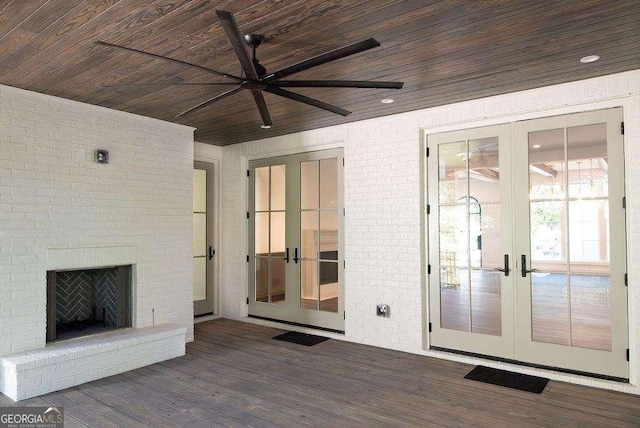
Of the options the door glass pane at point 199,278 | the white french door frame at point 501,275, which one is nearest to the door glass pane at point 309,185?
the white french door frame at point 501,275

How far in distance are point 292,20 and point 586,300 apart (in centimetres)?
339

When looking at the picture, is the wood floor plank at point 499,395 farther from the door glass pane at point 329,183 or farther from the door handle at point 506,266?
the door glass pane at point 329,183

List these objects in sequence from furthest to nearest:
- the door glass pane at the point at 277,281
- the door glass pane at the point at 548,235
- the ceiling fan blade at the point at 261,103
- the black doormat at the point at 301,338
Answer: the door glass pane at the point at 277,281, the black doormat at the point at 301,338, the door glass pane at the point at 548,235, the ceiling fan blade at the point at 261,103

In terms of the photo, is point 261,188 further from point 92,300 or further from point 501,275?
point 501,275

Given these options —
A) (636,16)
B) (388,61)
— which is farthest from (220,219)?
(636,16)

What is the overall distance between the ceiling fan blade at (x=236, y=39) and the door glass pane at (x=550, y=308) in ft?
10.4

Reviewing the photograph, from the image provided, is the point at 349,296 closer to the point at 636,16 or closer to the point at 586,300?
the point at 586,300

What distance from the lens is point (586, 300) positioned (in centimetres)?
376

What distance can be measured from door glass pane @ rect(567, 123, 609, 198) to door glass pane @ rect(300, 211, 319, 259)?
289 centimetres

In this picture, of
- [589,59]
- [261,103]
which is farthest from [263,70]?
[589,59]

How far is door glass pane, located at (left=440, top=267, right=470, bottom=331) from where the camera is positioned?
4371 millimetres

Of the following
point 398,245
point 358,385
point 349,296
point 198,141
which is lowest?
point 358,385

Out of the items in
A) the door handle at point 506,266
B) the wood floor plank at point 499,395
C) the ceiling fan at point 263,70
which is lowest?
the wood floor plank at point 499,395

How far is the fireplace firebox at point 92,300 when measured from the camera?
4.31 metres
